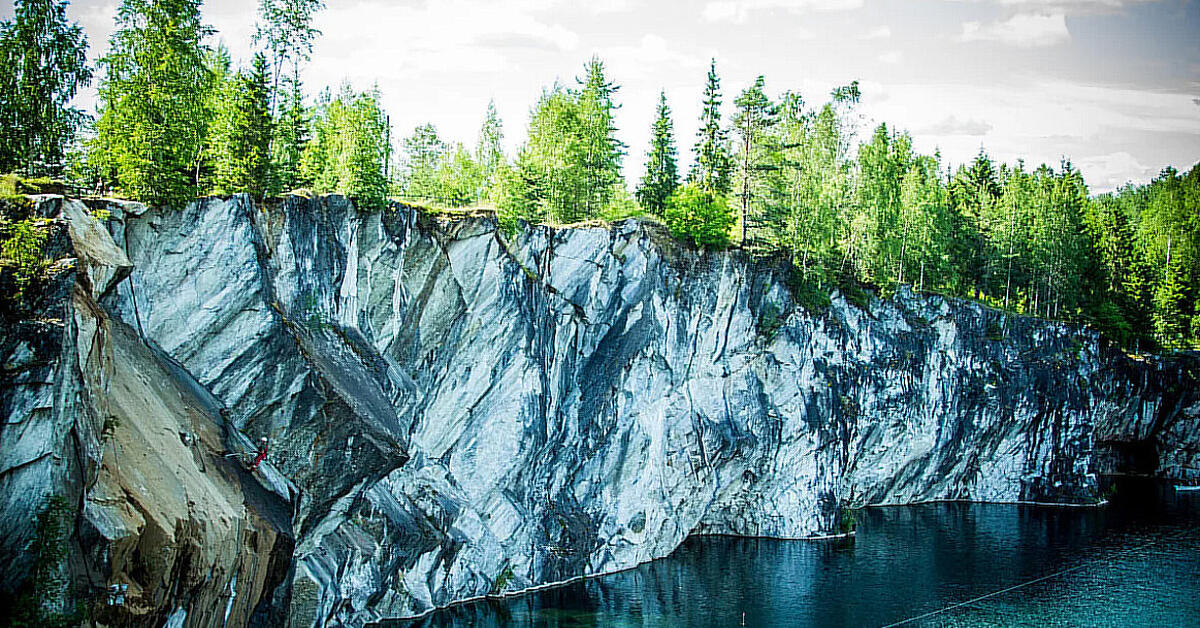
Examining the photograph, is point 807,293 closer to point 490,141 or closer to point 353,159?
point 490,141

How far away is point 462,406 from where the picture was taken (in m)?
39.3

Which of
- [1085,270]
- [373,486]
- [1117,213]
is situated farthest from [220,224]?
[1117,213]

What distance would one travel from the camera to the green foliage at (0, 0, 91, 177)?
2939 centimetres

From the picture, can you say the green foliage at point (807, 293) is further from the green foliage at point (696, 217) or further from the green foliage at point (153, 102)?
the green foliage at point (153, 102)

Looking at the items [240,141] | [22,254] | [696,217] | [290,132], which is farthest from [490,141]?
[22,254]

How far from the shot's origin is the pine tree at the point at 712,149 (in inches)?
2250

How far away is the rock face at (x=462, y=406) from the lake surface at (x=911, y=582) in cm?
207

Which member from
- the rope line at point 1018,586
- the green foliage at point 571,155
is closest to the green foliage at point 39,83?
the green foliage at point 571,155

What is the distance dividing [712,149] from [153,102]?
35072 mm

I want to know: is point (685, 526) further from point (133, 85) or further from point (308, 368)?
point (133, 85)

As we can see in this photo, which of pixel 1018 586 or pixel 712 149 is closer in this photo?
pixel 1018 586

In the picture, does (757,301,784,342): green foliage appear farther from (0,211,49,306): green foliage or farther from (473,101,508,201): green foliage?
(0,211,49,306): green foliage

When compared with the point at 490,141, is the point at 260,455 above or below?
below

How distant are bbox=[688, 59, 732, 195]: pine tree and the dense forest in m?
0.12
